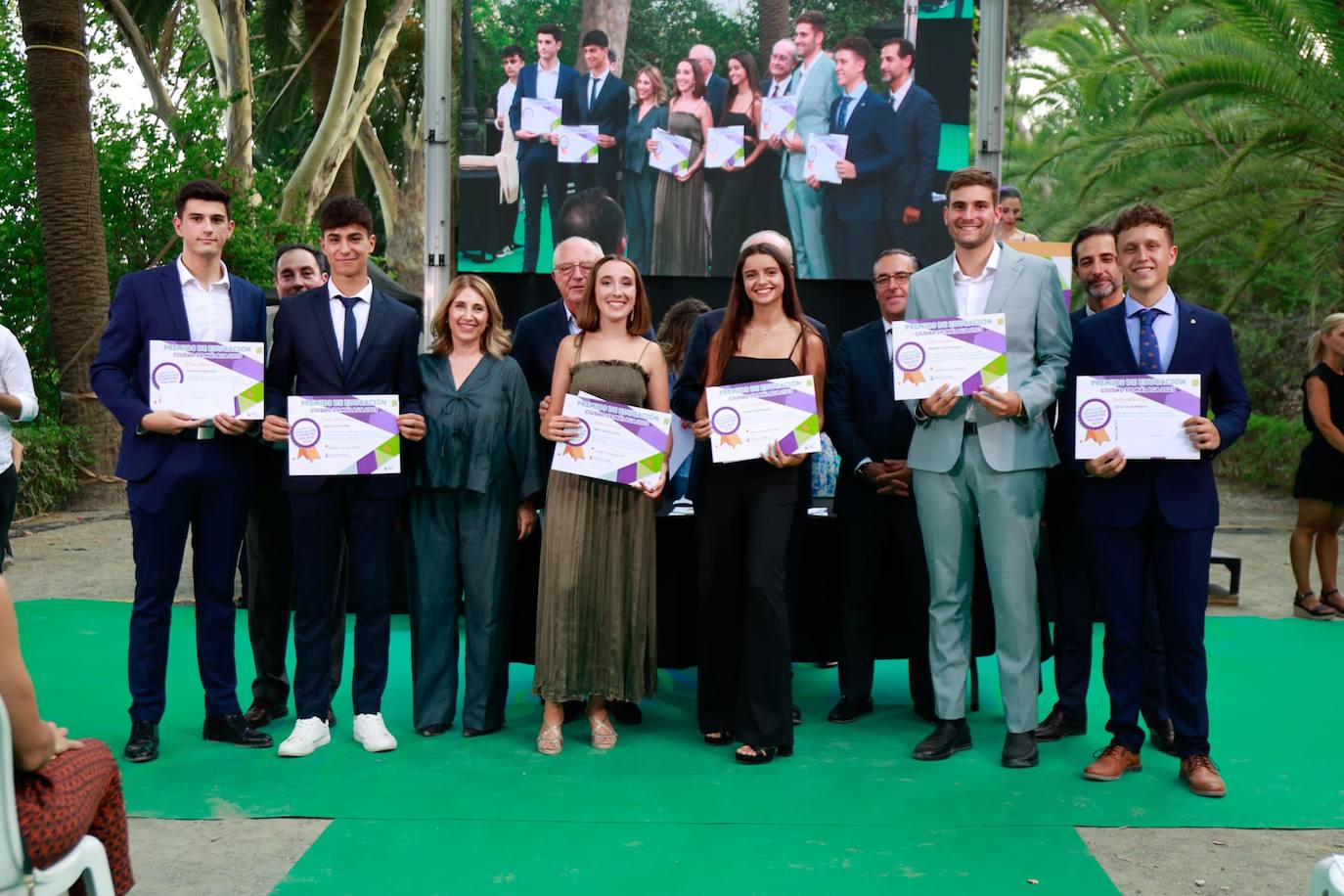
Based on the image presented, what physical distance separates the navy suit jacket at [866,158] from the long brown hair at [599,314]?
267cm

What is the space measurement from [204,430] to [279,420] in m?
0.27

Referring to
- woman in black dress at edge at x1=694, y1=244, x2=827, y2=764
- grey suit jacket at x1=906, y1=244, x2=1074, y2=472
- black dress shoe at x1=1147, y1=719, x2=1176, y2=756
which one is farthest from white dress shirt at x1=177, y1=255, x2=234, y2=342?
black dress shoe at x1=1147, y1=719, x2=1176, y2=756

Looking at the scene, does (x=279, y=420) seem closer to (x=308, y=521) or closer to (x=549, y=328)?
(x=308, y=521)

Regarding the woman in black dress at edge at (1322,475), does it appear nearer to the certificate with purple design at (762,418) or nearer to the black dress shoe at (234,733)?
the certificate with purple design at (762,418)

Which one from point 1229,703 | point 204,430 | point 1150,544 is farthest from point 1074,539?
point 204,430

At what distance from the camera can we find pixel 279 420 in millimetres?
4996

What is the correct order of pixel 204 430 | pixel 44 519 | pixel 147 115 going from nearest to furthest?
pixel 204 430 < pixel 44 519 < pixel 147 115

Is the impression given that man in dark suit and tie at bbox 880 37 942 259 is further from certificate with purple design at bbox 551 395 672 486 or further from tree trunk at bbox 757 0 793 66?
certificate with purple design at bbox 551 395 672 486

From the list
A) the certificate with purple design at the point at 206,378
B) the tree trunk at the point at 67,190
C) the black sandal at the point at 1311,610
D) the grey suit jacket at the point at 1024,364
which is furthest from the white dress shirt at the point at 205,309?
the tree trunk at the point at 67,190

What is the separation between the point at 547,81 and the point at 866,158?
6.16ft

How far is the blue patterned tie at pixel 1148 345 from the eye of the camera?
477cm

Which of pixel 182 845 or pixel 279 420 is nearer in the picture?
pixel 182 845

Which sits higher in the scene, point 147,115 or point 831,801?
point 147,115

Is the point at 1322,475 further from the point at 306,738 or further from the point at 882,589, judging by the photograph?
the point at 306,738
